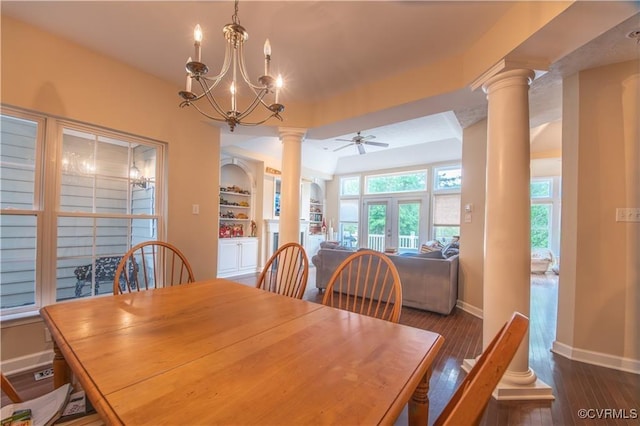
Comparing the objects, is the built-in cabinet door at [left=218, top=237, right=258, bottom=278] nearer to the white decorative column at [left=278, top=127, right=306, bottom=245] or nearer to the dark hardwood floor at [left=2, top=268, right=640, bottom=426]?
the white decorative column at [left=278, top=127, right=306, bottom=245]

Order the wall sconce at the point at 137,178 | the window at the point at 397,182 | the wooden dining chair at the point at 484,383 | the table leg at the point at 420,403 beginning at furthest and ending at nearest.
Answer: the window at the point at 397,182 → the wall sconce at the point at 137,178 → the table leg at the point at 420,403 → the wooden dining chair at the point at 484,383

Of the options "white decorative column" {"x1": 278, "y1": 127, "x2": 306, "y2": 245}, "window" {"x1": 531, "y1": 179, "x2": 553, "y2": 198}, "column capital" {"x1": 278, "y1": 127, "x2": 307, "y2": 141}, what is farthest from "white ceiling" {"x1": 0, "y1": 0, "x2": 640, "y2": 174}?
"window" {"x1": 531, "y1": 179, "x2": 553, "y2": 198}

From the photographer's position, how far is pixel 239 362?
877 millimetres

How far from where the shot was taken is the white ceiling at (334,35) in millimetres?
1800

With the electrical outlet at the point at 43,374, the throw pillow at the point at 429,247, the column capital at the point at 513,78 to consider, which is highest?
the column capital at the point at 513,78

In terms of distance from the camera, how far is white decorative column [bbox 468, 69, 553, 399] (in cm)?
190

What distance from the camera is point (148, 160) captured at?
291 cm

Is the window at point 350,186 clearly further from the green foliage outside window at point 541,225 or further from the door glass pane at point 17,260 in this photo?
the door glass pane at point 17,260

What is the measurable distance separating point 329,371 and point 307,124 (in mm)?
3003

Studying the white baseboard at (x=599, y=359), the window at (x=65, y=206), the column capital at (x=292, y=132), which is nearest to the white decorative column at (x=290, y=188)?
the column capital at (x=292, y=132)

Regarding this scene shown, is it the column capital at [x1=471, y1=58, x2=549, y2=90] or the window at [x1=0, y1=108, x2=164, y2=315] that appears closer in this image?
the column capital at [x1=471, y1=58, x2=549, y2=90]

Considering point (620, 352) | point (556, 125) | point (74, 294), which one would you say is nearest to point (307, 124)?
point (74, 294)

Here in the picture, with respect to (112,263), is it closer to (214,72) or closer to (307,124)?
(214,72)

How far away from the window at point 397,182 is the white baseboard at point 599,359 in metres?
5.00
